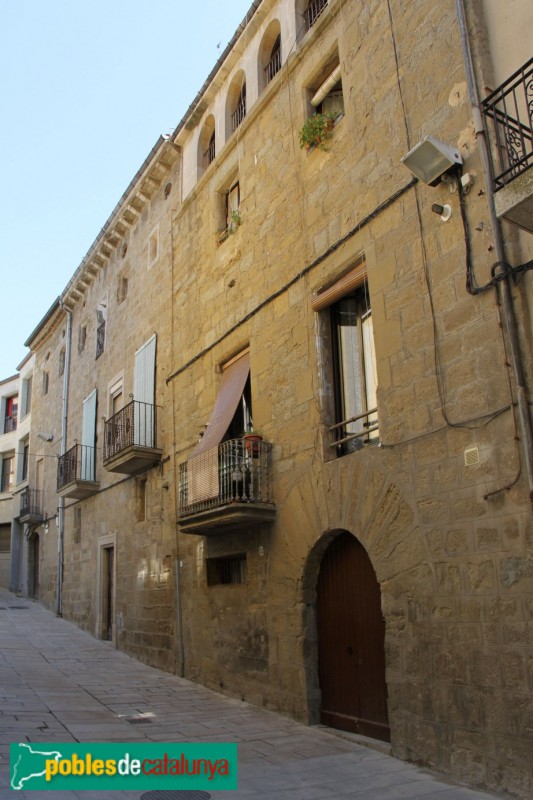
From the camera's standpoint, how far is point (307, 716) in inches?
296

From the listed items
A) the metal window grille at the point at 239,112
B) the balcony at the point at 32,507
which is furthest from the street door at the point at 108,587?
the metal window grille at the point at 239,112

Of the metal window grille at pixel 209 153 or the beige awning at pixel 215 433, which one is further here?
the metal window grille at pixel 209 153

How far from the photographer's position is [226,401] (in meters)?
9.95

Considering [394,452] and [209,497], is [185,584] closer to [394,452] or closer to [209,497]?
[209,497]

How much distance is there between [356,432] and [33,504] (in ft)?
55.3

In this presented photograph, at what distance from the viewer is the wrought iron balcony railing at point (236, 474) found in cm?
853

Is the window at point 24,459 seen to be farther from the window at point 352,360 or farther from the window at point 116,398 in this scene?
the window at point 352,360

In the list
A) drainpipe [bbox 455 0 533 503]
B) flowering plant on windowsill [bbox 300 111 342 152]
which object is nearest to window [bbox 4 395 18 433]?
flowering plant on windowsill [bbox 300 111 342 152]

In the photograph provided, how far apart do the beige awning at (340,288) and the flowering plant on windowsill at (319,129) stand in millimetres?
1814

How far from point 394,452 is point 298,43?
19.6 feet

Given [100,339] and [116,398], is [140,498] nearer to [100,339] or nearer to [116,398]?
[116,398]

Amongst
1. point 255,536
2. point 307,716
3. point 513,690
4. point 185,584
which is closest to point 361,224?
point 255,536

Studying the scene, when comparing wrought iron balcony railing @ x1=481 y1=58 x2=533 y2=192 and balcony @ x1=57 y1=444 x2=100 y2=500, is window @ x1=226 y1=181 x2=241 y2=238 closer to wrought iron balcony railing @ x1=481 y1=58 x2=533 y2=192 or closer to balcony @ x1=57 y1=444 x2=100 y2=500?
wrought iron balcony railing @ x1=481 y1=58 x2=533 y2=192

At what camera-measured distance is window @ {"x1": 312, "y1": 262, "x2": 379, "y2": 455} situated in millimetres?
7527
